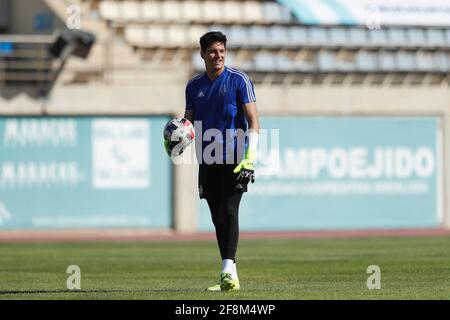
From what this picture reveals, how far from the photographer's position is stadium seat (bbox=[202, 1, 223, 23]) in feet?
113

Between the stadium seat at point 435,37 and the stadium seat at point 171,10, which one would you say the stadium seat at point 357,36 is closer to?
the stadium seat at point 435,37

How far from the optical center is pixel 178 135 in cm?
1212

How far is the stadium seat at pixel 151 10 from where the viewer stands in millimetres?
33938

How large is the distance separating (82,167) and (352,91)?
7.06 meters

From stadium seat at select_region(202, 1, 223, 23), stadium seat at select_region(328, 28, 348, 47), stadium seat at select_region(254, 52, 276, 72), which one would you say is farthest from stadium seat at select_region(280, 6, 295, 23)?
stadium seat at select_region(202, 1, 223, 23)

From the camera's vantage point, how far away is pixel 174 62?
32656 mm

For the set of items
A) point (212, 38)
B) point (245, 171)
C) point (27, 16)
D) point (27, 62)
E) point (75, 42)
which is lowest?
point (245, 171)

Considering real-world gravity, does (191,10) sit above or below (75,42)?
above

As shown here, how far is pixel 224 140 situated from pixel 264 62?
69.3 ft

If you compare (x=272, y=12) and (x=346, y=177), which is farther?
(x=272, y=12)

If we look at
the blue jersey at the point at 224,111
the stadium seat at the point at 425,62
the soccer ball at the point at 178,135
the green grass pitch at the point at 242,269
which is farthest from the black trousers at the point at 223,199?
the stadium seat at the point at 425,62

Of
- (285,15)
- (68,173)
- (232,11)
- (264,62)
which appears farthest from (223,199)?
(232,11)

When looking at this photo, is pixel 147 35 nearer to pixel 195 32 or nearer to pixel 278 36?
pixel 195 32

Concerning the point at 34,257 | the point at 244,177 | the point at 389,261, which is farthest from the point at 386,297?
the point at 34,257
